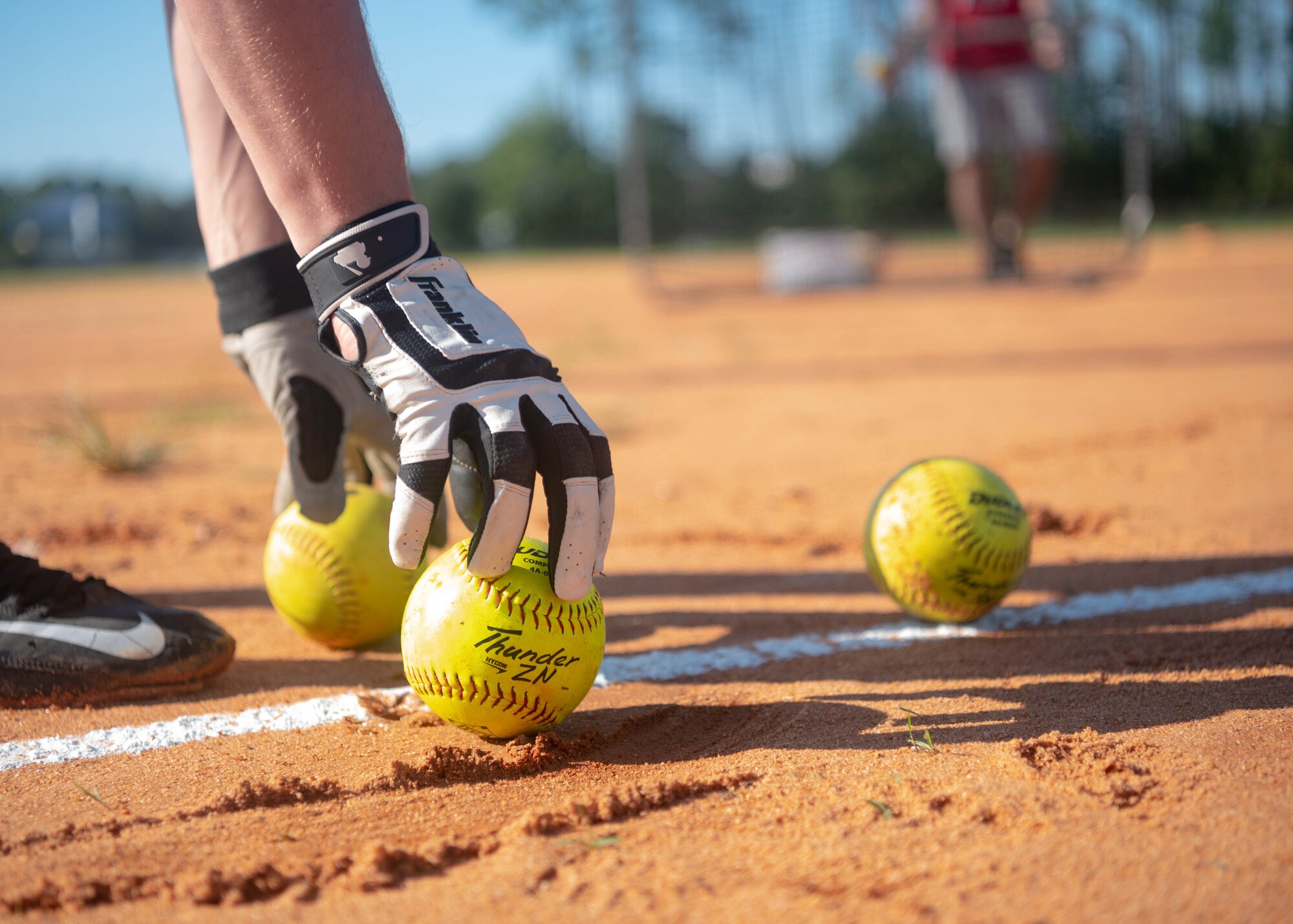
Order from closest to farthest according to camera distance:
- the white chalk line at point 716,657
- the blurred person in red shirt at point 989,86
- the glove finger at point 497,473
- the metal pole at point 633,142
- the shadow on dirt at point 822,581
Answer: the glove finger at point 497,473
the white chalk line at point 716,657
the shadow on dirt at point 822,581
the blurred person in red shirt at point 989,86
the metal pole at point 633,142

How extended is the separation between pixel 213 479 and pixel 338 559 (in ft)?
8.86

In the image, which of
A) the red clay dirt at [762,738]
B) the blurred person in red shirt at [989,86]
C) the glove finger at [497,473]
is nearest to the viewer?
the red clay dirt at [762,738]

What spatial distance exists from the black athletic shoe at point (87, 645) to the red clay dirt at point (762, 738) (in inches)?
2.9

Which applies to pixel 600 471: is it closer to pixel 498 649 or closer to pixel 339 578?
pixel 498 649

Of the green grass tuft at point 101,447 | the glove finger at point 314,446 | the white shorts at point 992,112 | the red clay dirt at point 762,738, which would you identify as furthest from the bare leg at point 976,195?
the glove finger at point 314,446

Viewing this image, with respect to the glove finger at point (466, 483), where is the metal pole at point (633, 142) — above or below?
above

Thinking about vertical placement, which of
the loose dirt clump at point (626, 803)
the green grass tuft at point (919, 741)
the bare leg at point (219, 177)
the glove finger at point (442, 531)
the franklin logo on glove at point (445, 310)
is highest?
the bare leg at point (219, 177)

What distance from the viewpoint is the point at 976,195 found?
9789 mm

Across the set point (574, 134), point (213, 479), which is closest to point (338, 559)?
point (213, 479)

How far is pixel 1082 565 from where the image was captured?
130 inches

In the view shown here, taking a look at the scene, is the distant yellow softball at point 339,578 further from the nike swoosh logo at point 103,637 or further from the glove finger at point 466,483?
the glove finger at point 466,483

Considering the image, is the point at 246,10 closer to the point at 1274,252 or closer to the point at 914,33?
the point at 914,33

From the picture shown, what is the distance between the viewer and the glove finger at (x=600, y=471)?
1.94m

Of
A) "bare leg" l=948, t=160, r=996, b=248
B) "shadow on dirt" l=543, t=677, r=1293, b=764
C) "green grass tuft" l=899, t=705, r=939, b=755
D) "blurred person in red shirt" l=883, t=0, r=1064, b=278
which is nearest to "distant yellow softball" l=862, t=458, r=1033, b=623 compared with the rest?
"shadow on dirt" l=543, t=677, r=1293, b=764
